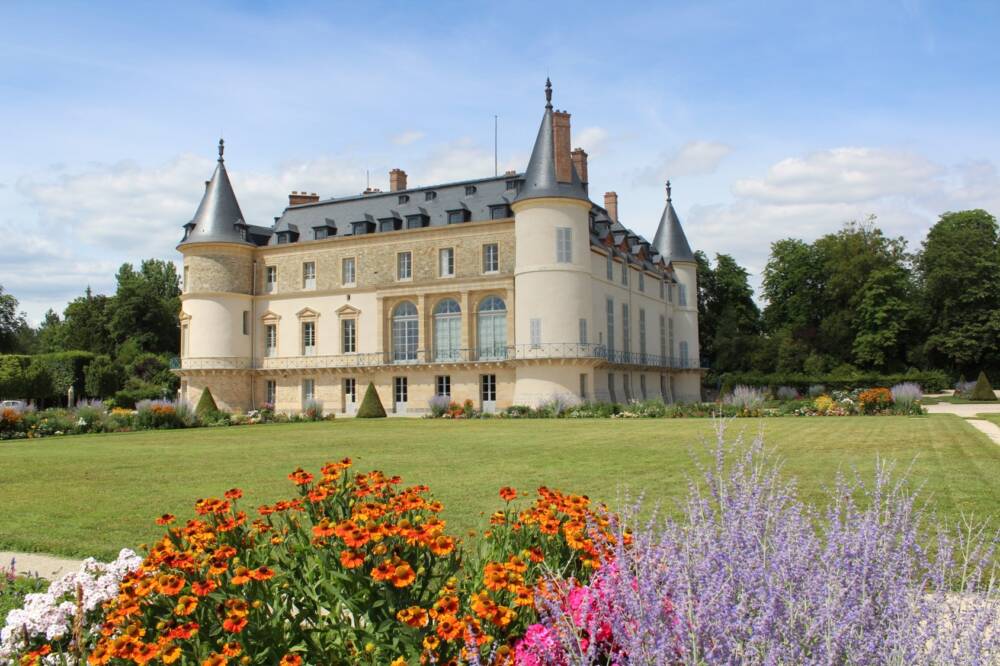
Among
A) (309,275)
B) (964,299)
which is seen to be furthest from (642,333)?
(964,299)

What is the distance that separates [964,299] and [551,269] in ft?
88.1

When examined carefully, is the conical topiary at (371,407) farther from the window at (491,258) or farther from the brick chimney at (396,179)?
the brick chimney at (396,179)

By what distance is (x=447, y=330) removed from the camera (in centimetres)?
3653

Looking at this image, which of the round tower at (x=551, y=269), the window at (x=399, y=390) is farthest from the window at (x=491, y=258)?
the window at (x=399, y=390)

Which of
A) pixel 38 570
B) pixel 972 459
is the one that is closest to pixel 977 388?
pixel 972 459

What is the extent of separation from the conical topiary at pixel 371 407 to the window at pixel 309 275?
26.4 ft

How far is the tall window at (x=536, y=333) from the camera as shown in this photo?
3284cm

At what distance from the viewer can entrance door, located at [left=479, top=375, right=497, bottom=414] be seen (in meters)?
34.7

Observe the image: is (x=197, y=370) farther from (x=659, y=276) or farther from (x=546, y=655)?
(x=546, y=655)

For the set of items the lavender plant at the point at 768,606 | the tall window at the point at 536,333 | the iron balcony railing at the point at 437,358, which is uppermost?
the tall window at the point at 536,333

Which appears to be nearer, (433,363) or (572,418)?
(572,418)

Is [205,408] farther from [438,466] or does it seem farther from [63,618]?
→ [63,618]

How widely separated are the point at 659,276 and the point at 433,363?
1595 centimetres

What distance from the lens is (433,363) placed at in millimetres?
35594
